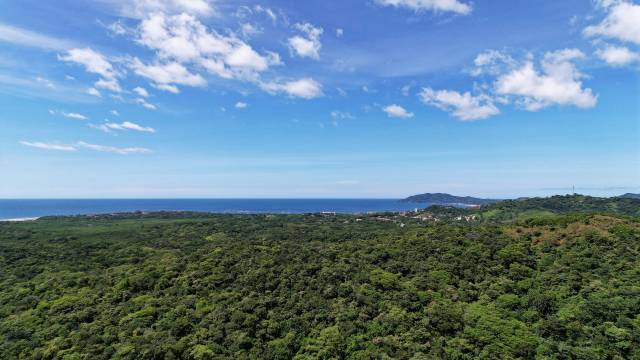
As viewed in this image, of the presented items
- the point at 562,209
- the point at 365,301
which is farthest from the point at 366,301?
the point at 562,209

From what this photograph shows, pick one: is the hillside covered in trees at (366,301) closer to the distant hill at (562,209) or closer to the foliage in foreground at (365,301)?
the foliage in foreground at (365,301)

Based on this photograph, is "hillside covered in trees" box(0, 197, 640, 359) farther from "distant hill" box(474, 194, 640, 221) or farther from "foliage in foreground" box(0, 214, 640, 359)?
"distant hill" box(474, 194, 640, 221)

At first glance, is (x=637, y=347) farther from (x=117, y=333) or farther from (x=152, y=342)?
(x=117, y=333)

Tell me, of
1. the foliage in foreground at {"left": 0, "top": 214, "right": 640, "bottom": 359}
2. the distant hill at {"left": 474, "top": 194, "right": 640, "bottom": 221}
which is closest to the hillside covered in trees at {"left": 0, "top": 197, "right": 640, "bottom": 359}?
the foliage in foreground at {"left": 0, "top": 214, "right": 640, "bottom": 359}

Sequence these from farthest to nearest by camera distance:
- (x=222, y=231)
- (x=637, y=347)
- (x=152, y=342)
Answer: (x=222, y=231)
(x=152, y=342)
(x=637, y=347)

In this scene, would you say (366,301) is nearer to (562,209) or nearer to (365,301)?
(365,301)

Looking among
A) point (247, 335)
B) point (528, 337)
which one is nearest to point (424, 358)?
point (528, 337)

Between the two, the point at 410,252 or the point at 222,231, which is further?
the point at 222,231
